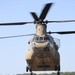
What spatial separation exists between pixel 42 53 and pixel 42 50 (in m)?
0.29

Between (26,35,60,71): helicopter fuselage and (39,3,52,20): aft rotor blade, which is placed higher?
(39,3,52,20): aft rotor blade

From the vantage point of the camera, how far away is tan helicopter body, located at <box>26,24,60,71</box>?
2923cm

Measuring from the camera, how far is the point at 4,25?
3020cm

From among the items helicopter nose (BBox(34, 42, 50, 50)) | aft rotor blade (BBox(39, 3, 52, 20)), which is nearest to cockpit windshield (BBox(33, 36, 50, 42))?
helicopter nose (BBox(34, 42, 50, 50))

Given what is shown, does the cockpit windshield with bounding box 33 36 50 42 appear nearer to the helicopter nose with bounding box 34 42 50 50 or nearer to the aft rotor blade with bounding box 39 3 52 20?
the helicopter nose with bounding box 34 42 50 50

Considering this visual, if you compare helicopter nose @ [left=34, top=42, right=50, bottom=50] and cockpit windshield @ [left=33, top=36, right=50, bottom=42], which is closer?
helicopter nose @ [left=34, top=42, right=50, bottom=50]

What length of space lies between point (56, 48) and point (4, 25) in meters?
5.87

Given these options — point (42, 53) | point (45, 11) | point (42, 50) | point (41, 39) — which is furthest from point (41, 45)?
point (45, 11)

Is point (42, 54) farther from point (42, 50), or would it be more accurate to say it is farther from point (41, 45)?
point (41, 45)

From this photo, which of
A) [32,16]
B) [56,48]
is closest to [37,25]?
[32,16]

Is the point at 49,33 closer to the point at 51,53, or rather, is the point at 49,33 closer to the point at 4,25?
the point at 51,53

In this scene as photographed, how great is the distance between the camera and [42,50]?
95.3ft

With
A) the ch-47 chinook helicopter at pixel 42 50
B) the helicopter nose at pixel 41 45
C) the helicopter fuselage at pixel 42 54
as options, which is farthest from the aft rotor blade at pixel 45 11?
the helicopter nose at pixel 41 45

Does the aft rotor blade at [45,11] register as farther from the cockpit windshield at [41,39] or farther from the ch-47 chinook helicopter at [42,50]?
the cockpit windshield at [41,39]
